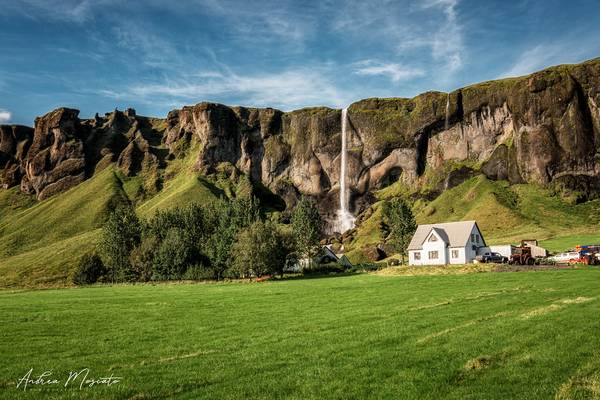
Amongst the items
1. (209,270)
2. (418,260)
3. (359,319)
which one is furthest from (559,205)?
(359,319)

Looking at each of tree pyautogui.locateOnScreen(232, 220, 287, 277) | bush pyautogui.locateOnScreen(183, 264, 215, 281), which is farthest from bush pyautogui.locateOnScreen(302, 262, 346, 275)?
bush pyautogui.locateOnScreen(183, 264, 215, 281)

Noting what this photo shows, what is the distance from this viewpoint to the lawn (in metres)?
13.5

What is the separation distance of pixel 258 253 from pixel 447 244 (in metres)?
34.6

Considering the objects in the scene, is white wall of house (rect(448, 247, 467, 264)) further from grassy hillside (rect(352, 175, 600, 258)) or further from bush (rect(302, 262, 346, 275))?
grassy hillside (rect(352, 175, 600, 258))

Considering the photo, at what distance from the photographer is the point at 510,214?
148 m

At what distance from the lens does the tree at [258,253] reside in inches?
3361

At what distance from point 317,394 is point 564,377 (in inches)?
276

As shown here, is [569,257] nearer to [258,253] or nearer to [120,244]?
[258,253]

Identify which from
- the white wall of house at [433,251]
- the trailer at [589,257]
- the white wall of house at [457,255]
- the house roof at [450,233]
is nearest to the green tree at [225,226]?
the house roof at [450,233]

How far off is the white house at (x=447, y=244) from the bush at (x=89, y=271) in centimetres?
7417

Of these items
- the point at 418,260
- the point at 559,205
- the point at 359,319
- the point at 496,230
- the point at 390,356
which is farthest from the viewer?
the point at 559,205

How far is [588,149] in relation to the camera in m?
168

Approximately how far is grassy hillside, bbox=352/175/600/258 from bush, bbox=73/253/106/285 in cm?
6747

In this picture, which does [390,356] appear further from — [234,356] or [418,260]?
[418,260]
